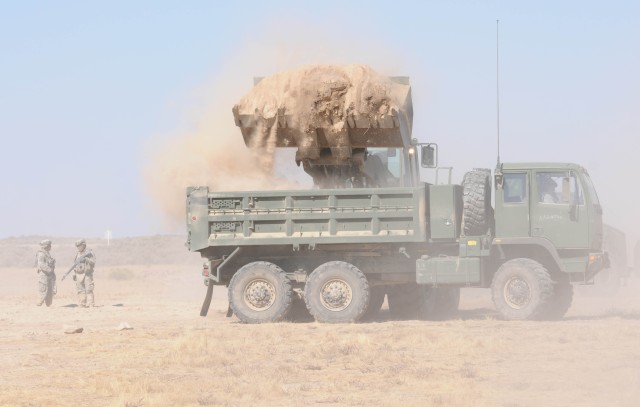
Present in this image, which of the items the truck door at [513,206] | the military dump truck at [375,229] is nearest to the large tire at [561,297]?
the military dump truck at [375,229]

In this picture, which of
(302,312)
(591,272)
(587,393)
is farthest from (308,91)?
(587,393)

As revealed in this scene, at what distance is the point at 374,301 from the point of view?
874 inches

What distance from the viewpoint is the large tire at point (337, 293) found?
67.6 feet

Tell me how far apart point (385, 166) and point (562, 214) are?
349cm

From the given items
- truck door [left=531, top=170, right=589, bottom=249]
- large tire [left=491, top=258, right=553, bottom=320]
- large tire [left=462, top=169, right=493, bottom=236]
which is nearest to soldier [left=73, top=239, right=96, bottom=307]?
large tire [left=462, top=169, right=493, bottom=236]

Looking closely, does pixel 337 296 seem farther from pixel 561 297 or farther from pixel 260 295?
pixel 561 297

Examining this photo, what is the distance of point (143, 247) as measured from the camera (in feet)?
302

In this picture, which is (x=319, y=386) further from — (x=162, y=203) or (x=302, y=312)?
(x=162, y=203)

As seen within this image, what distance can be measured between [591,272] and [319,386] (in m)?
9.48

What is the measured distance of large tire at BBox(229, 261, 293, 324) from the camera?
2095cm

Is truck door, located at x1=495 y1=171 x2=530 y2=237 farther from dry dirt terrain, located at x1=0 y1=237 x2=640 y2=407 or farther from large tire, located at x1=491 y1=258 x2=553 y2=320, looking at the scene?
dry dirt terrain, located at x1=0 y1=237 x2=640 y2=407

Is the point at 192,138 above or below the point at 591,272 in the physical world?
above

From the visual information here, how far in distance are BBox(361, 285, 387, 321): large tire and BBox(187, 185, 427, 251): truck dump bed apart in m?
1.80

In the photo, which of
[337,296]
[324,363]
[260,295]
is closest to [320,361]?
[324,363]
